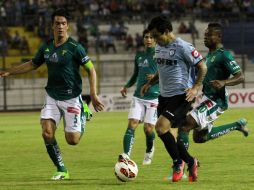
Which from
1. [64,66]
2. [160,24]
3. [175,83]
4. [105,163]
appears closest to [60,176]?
[64,66]

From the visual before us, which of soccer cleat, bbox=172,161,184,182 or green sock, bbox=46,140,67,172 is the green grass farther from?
green sock, bbox=46,140,67,172

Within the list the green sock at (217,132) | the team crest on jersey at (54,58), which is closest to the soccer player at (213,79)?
the green sock at (217,132)

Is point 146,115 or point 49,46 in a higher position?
point 49,46

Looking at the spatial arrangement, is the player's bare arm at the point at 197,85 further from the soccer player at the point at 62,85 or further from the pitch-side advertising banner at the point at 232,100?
the pitch-side advertising banner at the point at 232,100

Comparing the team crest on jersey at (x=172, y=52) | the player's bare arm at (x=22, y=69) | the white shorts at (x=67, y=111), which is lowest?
the white shorts at (x=67, y=111)

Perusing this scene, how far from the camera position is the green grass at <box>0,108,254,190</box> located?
11682 millimetres

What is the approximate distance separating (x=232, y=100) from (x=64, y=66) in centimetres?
2795

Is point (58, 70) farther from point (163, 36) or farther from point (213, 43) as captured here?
point (213, 43)

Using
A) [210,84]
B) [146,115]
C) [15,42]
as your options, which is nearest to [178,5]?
[15,42]

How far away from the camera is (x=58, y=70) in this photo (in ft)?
41.9

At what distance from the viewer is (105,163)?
15.8m

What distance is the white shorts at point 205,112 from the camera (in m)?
13.7

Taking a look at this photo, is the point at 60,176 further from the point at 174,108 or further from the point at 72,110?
the point at 174,108

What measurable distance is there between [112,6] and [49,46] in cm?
3479
